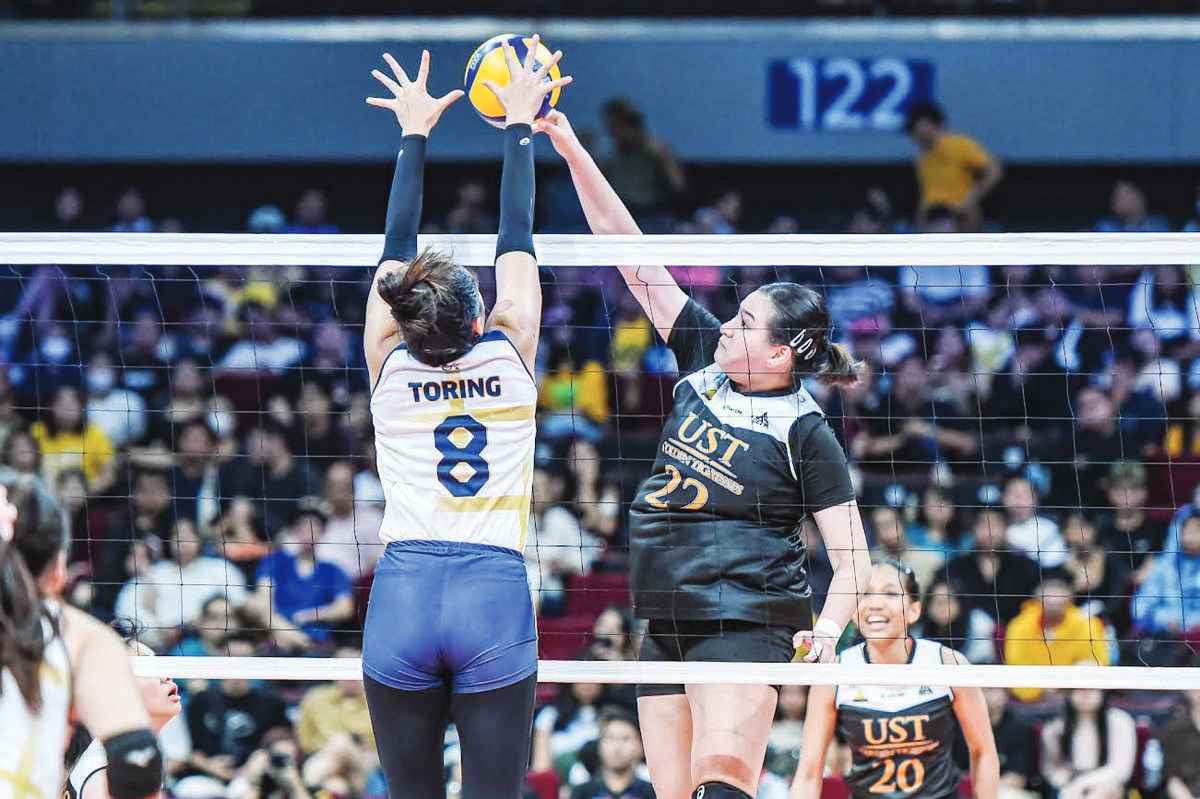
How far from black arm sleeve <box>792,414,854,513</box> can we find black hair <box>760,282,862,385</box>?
24 centimetres

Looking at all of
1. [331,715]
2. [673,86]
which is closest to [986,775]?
[331,715]

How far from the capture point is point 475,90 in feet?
19.7

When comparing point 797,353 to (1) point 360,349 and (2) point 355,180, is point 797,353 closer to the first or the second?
(1) point 360,349

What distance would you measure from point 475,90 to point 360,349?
26.9 feet

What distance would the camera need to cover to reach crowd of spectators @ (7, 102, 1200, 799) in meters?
9.30

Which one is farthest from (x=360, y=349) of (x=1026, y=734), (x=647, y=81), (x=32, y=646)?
(x=32, y=646)

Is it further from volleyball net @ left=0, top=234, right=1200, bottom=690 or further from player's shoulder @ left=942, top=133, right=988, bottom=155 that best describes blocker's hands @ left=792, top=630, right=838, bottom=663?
player's shoulder @ left=942, top=133, right=988, bottom=155

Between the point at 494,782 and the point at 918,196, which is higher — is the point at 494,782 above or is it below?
below

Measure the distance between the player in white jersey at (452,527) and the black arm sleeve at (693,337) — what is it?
1.08 meters

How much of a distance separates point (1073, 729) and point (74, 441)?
25.1 ft

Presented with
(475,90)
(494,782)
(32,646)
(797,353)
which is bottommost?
(494,782)

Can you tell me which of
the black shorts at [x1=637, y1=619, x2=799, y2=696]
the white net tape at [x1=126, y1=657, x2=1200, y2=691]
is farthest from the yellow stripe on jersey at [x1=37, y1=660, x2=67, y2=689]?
the black shorts at [x1=637, y1=619, x2=799, y2=696]

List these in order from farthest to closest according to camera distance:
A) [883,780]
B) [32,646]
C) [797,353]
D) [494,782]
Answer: [883,780]
[797,353]
[494,782]
[32,646]

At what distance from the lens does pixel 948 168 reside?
15086 millimetres
